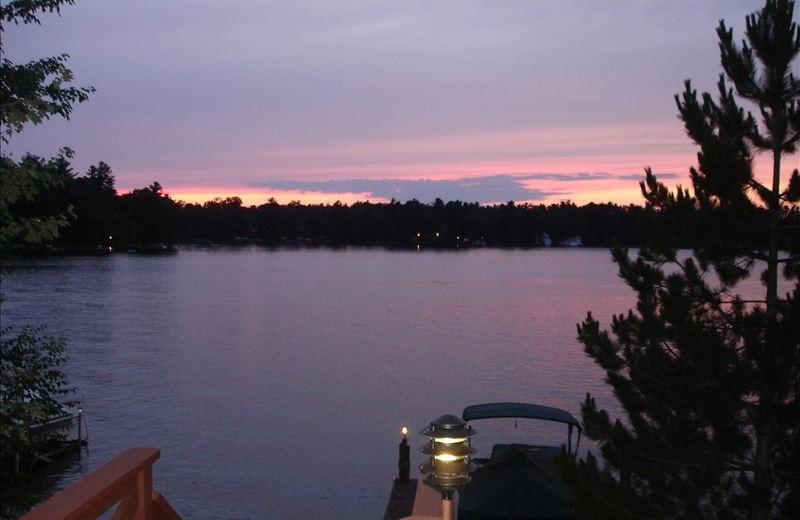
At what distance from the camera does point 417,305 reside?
262 feet

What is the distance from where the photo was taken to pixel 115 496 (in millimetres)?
3301

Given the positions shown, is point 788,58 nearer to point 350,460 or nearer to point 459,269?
point 350,460

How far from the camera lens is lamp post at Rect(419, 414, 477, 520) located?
414 cm

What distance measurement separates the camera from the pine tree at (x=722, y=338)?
6461 mm

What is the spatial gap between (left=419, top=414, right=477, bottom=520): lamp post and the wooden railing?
1.34 metres

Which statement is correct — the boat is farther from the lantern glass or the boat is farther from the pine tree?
the lantern glass

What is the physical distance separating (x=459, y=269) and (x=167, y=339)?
312 ft

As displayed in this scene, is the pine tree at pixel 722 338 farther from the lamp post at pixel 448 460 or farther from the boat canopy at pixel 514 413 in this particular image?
the boat canopy at pixel 514 413

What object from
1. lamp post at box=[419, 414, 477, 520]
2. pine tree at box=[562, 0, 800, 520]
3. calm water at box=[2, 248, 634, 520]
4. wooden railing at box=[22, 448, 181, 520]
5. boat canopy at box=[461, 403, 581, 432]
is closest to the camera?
wooden railing at box=[22, 448, 181, 520]

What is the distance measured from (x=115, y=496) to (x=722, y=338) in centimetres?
507

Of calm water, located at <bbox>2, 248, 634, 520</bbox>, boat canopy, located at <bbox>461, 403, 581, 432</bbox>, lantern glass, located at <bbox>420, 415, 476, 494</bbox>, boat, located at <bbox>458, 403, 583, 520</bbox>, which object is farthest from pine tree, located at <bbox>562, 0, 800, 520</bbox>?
calm water, located at <bbox>2, 248, 634, 520</bbox>

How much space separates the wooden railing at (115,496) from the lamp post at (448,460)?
134 cm

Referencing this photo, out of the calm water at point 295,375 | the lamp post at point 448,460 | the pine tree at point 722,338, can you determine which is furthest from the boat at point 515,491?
the lamp post at point 448,460

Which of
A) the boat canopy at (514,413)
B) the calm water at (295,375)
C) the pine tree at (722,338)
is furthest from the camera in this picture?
the calm water at (295,375)
